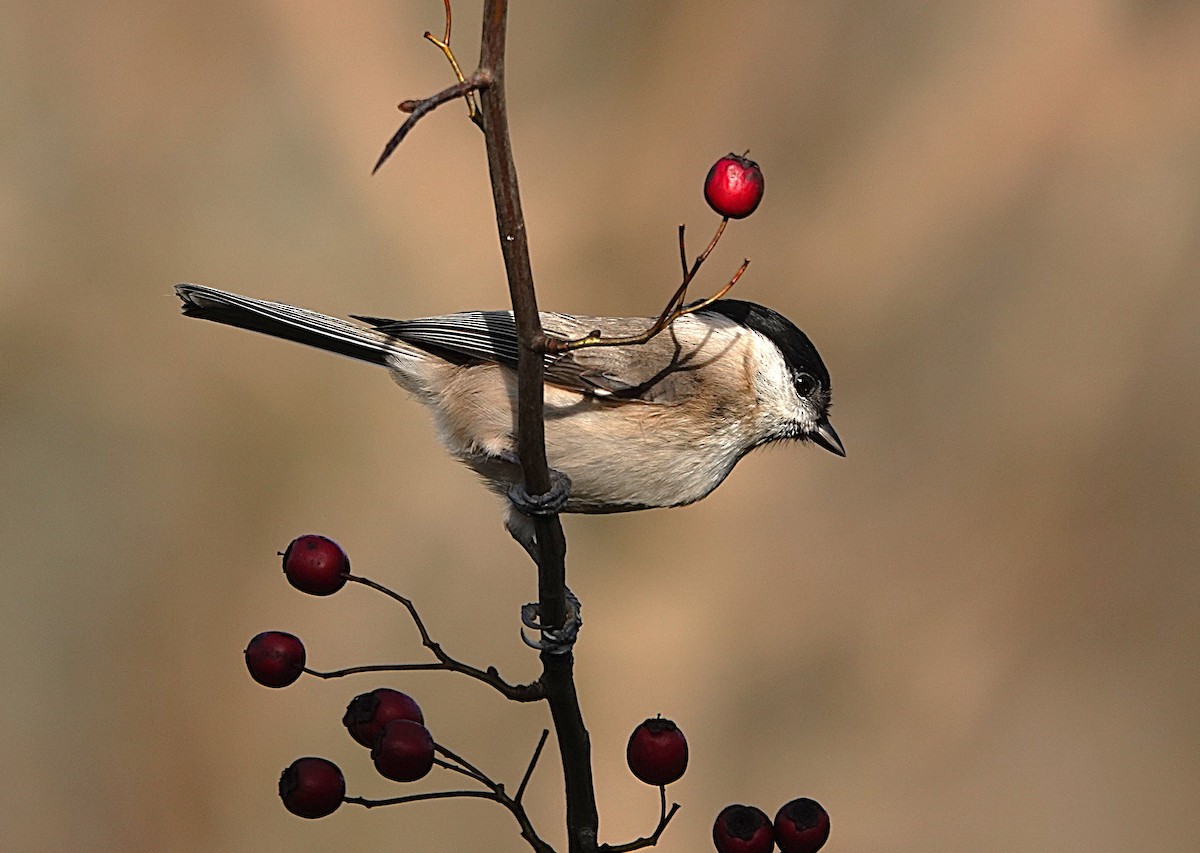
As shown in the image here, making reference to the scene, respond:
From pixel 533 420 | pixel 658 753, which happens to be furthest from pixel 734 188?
pixel 658 753

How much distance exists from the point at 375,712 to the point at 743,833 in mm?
496

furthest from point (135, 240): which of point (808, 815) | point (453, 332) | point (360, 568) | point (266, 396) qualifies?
point (808, 815)

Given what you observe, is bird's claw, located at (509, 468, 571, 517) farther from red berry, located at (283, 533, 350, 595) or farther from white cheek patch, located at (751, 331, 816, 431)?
white cheek patch, located at (751, 331, 816, 431)

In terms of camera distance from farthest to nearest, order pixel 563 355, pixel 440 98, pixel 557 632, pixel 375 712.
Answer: pixel 563 355 → pixel 557 632 → pixel 375 712 → pixel 440 98

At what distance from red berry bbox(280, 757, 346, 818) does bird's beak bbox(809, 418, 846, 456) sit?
1.29m

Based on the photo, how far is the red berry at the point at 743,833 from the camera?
1555mm

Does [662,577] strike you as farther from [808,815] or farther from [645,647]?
[808,815]

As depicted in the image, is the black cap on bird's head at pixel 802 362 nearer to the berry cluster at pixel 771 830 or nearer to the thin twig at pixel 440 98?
the berry cluster at pixel 771 830

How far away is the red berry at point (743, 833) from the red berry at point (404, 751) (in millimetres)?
377

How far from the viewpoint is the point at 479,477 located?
260cm

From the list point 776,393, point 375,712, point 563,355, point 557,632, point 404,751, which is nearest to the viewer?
point 404,751

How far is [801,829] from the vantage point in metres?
1.58

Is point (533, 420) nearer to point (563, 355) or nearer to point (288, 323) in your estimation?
point (563, 355)

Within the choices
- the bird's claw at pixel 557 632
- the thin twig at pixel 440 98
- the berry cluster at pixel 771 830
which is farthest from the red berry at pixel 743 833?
the thin twig at pixel 440 98
